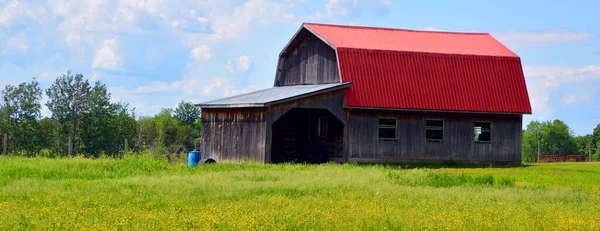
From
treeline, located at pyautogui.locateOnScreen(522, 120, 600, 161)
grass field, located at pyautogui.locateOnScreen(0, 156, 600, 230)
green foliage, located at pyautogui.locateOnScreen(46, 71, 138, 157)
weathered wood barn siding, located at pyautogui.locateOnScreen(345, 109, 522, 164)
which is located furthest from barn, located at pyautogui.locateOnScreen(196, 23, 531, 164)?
treeline, located at pyautogui.locateOnScreen(522, 120, 600, 161)

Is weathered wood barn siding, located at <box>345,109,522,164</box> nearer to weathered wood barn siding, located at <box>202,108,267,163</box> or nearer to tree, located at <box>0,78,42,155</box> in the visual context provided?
weathered wood barn siding, located at <box>202,108,267,163</box>

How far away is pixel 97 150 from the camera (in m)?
64.8

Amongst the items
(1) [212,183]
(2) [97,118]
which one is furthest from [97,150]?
(1) [212,183]

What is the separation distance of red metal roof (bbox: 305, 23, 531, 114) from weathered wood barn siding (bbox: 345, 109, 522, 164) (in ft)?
2.90

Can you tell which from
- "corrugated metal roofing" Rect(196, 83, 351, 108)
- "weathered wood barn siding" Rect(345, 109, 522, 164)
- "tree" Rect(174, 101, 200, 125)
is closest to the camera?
"corrugated metal roofing" Rect(196, 83, 351, 108)

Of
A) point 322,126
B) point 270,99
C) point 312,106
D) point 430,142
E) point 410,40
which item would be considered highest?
point 410,40

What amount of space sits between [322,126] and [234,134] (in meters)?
5.12

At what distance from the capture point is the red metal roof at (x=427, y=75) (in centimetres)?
3925

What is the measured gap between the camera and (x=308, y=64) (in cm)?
4331

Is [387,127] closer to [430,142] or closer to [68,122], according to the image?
[430,142]

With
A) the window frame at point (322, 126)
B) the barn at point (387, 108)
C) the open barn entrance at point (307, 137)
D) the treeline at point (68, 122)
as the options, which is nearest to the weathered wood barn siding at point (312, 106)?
the barn at point (387, 108)

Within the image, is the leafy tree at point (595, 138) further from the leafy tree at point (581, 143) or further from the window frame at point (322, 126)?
the window frame at point (322, 126)

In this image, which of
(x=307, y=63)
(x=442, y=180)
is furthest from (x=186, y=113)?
(x=442, y=180)

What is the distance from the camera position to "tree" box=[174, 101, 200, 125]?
88312 millimetres
